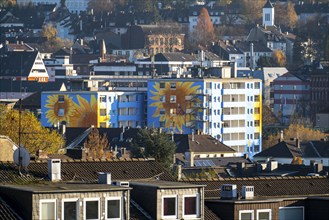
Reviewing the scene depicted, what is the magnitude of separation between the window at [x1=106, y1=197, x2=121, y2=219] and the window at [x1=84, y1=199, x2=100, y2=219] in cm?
17

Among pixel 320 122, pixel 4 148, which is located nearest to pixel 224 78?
pixel 320 122

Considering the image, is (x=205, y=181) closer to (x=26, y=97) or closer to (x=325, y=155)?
(x=325, y=155)

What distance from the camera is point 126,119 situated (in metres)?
126

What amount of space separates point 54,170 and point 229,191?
262 cm

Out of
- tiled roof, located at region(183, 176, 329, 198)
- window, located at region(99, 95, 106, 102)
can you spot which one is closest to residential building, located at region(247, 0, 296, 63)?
window, located at region(99, 95, 106, 102)

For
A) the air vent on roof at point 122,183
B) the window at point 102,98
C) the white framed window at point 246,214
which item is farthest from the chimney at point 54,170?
the window at point 102,98

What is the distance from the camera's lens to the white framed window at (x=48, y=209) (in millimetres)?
26797

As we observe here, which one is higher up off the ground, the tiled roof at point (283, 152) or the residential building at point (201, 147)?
the residential building at point (201, 147)

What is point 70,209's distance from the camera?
27.2 metres

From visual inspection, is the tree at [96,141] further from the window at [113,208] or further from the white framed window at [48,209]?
the white framed window at [48,209]

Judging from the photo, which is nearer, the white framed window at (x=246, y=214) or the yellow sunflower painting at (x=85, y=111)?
the white framed window at (x=246, y=214)

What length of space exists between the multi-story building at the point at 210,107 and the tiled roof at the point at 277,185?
86378 millimetres

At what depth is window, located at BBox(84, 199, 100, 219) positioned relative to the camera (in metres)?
27.3

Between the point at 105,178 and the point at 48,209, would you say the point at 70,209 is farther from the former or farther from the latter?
the point at 105,178
